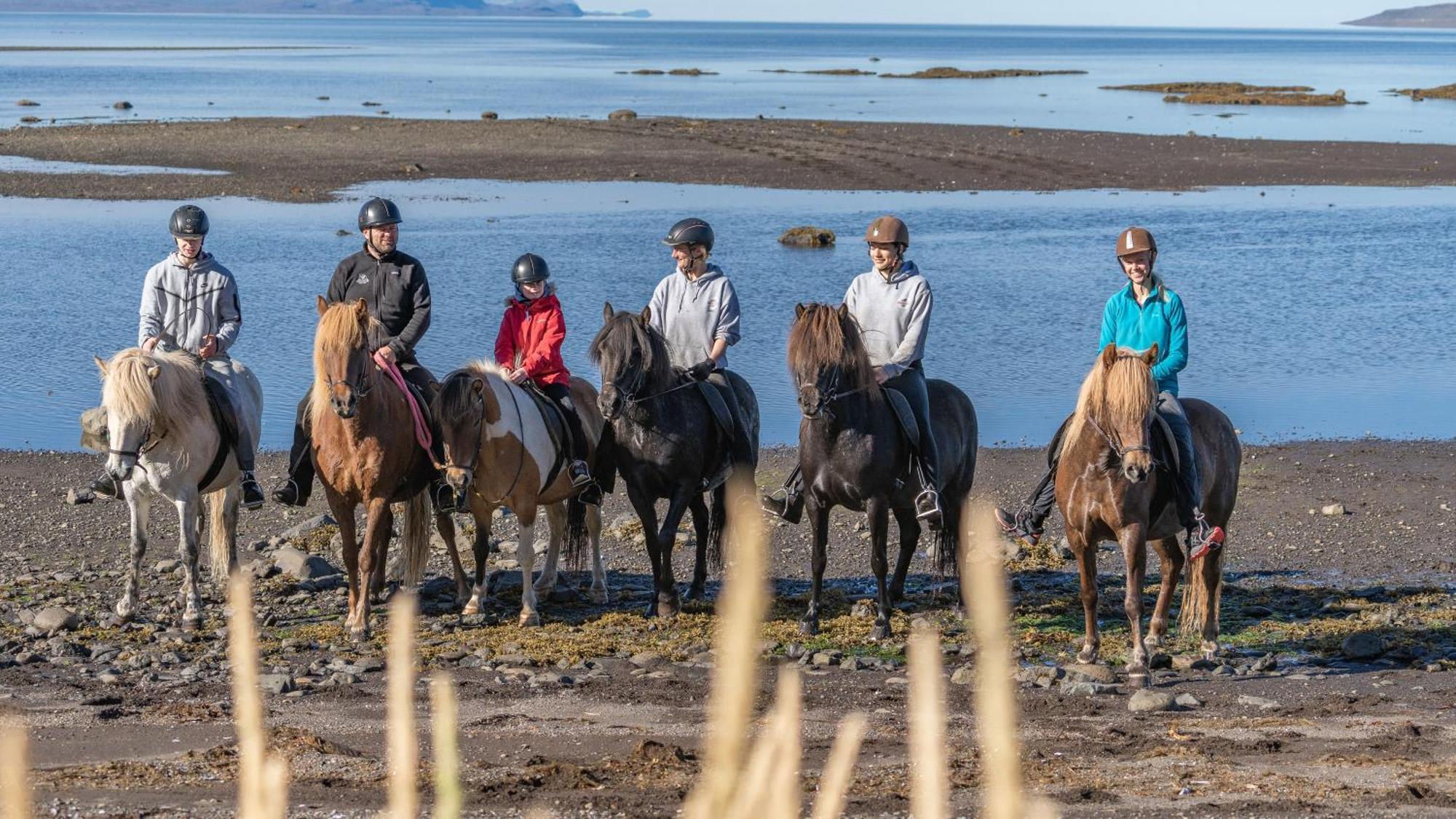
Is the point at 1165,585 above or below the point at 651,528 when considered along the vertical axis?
below

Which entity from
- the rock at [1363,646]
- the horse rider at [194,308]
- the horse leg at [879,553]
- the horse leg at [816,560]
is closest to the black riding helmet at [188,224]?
the horse rider at [194,308]

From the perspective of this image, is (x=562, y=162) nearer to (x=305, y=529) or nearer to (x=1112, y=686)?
(x=305, y=529)

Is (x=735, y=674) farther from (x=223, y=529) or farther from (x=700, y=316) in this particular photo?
(x=223, y=529)

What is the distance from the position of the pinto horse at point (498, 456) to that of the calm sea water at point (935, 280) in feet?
22.4

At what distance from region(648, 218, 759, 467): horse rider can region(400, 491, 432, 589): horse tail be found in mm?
1941

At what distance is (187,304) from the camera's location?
1091 centimetres

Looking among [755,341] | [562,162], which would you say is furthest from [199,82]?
[755,341]

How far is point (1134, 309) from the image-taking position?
970 centimetres

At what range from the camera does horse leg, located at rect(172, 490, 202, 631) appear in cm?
1044

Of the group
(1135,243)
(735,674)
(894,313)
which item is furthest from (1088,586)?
(735,674)

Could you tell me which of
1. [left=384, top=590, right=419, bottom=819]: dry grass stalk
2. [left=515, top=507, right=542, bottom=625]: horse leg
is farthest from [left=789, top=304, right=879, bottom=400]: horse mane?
[left=384, top=590, right=419, bottom=819]: dry grass stalk

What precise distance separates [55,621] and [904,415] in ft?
18.1

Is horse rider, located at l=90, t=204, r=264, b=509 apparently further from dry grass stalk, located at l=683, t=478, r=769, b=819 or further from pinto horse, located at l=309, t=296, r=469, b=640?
dry grass stalk, located at l=683, t=478, r=769, b=819

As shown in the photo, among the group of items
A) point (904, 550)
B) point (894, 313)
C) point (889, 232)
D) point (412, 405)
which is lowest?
point (904, 550)
